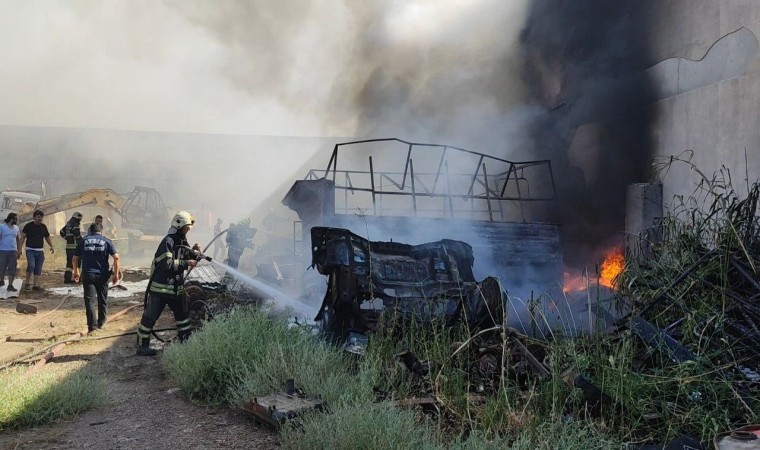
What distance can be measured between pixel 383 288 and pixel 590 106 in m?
8.43

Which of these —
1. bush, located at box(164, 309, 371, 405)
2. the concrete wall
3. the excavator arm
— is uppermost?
the concrete wall

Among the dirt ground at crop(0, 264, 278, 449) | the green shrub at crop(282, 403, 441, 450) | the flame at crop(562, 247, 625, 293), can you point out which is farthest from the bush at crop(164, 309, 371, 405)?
the flame at crop(562, 247, 625, 293)

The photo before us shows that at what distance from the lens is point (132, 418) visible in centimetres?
420

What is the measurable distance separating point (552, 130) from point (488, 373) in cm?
1025

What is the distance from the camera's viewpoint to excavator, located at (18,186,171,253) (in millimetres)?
18109

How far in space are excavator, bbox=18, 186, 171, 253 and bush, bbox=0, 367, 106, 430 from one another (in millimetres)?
15405

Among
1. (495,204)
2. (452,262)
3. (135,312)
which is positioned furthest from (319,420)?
(495,204)

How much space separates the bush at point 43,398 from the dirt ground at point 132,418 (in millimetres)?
88

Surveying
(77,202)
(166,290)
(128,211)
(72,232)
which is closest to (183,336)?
(166,290)

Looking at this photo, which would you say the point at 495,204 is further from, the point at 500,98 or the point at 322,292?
the point at 322,292

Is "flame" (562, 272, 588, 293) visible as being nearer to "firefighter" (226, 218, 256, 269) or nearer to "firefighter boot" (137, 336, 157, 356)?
"firefighter boot" (137, 336, 157, 356)

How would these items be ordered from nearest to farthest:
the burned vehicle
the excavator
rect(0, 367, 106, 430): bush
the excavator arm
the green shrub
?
the green shrub < rect(0, 367, 106, 430): bush < the burned vehicle < the excavator arm < the excavator

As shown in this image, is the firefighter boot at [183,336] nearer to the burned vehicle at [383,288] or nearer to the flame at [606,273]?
the burned vehicle at [383,288]

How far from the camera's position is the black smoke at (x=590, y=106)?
10281mm
